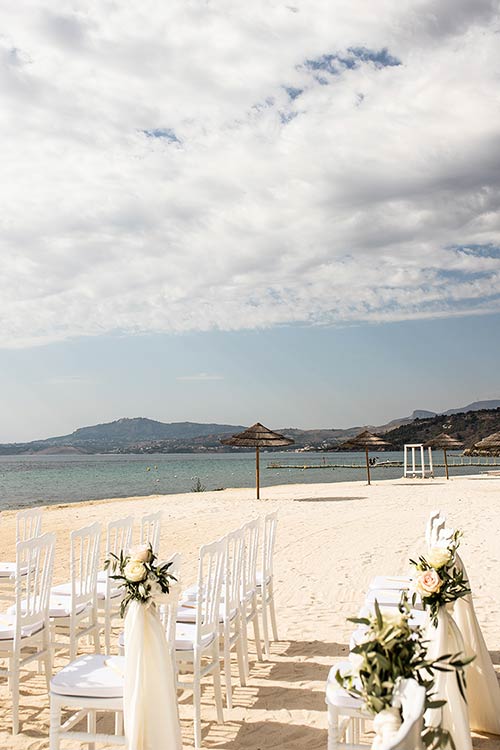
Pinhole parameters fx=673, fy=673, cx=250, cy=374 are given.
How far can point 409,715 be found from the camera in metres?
1.98

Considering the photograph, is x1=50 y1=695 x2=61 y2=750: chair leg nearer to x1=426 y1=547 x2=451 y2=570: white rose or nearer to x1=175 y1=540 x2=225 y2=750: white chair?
x1=175 y1=540 x2=225 y2=750: white chair

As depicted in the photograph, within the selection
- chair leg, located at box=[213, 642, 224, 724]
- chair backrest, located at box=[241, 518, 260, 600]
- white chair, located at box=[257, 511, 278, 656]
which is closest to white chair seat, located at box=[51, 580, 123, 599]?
chair backrest, located at box=[241, 518, 260, 600]

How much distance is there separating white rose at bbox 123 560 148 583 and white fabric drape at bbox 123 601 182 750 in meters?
0.17

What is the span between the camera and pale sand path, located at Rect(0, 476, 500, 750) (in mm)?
4547

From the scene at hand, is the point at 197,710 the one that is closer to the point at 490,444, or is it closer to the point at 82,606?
the point at 82,606

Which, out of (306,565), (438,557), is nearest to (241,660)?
(438,557)

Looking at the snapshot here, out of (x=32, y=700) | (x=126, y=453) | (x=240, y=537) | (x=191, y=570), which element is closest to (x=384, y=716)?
(x=240, y=537)

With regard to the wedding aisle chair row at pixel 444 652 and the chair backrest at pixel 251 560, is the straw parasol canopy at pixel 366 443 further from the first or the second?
the wedding aisle chair row at pixel 444 652

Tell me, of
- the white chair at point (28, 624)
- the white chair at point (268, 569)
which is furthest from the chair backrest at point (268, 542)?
the white chair at point (28, 624)

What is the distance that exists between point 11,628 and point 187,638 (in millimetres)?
1220

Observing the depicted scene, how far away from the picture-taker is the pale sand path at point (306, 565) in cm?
455

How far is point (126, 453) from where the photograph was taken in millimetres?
149750

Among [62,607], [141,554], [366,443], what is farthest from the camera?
[366,443]

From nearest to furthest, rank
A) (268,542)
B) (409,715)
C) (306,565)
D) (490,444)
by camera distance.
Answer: (409,715) → (268,542) → (306,565) → (490,444)
